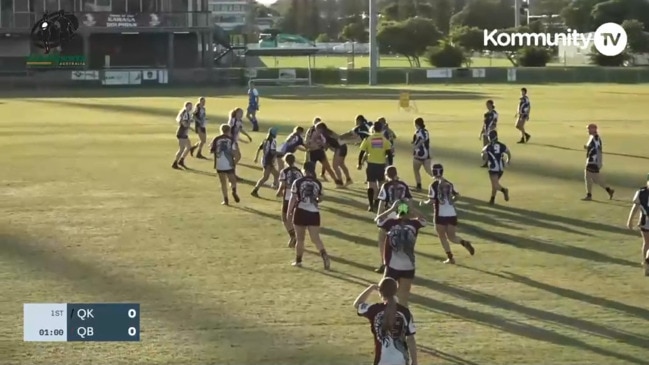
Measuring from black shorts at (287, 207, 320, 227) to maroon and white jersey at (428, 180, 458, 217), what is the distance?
6.03 ft

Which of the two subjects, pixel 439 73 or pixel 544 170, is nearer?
pixel 544 170

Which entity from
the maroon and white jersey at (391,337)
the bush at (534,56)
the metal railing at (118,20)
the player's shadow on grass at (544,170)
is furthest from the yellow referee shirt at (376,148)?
the bush at (534,56)

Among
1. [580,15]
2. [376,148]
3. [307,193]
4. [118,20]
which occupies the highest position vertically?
[580,15]

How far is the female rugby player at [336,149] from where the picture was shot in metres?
23.4

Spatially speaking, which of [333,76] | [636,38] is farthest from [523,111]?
[636,38]

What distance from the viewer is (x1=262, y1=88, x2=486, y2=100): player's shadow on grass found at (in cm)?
6266

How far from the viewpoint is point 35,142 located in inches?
1501

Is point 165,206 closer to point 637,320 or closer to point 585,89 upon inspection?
point 637,320

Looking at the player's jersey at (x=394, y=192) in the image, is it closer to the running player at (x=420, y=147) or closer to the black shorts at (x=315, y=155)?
the black shorts at (x=315, y=155)

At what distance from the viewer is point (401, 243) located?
12.8 meters

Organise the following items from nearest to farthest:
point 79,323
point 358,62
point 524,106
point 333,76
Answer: point 79,323 → point 524,106 → point 333,76 → point 358,62

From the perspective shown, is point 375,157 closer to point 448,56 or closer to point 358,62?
point 448,56

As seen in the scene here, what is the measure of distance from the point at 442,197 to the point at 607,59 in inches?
3108

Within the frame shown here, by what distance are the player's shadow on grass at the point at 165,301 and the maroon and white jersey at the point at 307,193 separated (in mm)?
2241
